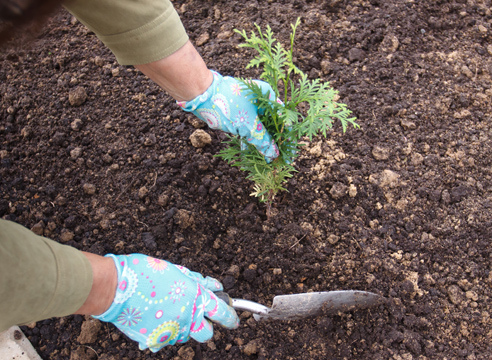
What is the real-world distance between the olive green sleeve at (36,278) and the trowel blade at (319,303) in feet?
3.39

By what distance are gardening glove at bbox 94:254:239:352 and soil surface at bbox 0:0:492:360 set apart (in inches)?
17.2

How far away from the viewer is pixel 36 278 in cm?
145

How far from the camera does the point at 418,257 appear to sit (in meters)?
2.37

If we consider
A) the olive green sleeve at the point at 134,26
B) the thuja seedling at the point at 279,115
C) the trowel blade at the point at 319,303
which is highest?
the olive green sleeve at the point at 134,26

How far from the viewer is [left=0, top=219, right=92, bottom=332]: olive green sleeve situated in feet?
4.62

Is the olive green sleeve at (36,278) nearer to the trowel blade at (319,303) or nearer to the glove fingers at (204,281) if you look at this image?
the glove fingers at (204,281)

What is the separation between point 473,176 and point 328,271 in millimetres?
1282

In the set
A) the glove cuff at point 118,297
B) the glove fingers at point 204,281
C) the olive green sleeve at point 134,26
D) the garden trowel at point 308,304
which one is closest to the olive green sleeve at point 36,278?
the glove cuff at point 118,297

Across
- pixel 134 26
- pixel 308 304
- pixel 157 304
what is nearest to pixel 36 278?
pixel 157 304

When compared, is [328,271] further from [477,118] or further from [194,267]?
[477,118]

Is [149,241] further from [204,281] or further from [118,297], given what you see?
[118,297]

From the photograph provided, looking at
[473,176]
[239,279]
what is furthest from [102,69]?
[473,176]

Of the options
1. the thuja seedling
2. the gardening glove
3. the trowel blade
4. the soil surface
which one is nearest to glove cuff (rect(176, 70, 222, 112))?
the thuja seedling

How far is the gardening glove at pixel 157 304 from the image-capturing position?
5.71ft
